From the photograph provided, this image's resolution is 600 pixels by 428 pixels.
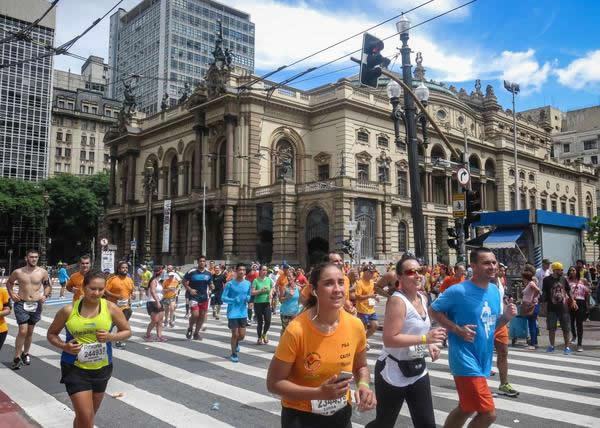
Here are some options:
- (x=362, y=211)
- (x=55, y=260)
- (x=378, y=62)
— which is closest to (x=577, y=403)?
(x=378, y=62)

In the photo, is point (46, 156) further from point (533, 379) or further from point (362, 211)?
point (533, 379)

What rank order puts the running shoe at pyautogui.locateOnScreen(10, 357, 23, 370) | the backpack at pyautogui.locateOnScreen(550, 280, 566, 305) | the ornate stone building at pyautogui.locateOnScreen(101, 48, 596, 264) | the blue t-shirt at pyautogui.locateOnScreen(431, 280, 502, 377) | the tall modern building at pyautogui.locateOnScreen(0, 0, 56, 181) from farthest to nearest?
the tall modern building at pyautogui.locateOnScreen(0, 0, 56, 181) → the ornate stone building at pyautogui.locateOnScreen(101, 48, 596, 264) → the backpack at pyautogui.locateOnScreen(550, 280, 566, 305) → the running shoe at pyautogui.locateOnScreen(10, 357, 23, 370) → the blue t-shirt at pyautogui.locateOnScreen(431, 280, 502, 377)

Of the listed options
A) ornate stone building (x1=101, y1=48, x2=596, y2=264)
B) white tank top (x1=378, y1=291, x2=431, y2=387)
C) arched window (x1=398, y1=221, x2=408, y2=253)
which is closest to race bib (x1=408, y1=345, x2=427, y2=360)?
white tank top (x1=378, y1=291, x2=431, y2=387)

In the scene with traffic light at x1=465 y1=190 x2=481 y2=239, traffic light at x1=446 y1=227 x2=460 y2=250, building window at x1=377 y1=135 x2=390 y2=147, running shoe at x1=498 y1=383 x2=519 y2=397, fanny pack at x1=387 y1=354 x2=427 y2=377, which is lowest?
running shoe at x1=498 y1=383 x2=519 y2=397

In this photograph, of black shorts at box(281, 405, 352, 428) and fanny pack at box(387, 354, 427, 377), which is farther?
fanny pack at box(387, 354, 427, 377)

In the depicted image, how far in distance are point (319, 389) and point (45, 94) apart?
278 feet

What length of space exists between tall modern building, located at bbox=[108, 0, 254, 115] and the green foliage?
27.8 m

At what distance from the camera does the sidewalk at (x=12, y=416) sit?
19.7 feet

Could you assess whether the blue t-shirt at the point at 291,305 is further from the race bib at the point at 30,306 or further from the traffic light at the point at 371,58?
the traffic light at the point at 371,58

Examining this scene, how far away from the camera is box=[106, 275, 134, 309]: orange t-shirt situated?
10.8 m

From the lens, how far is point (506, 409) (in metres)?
6.64

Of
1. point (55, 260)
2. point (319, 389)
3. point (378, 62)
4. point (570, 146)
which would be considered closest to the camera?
point (319, 389)

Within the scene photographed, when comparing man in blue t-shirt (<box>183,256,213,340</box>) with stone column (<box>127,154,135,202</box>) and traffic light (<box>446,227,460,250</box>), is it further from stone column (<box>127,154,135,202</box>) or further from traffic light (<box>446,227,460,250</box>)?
stone column (<box>127,154,135,202</box>)

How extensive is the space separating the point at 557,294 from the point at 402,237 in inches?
1224
